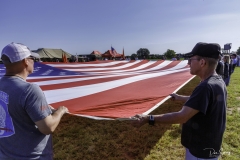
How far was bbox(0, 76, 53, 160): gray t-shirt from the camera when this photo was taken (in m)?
0.90

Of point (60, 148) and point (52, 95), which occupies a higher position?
point (52, 95)

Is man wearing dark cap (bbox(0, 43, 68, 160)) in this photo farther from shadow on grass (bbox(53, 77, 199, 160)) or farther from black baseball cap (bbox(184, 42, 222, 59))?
shadow on grass (bbox(53, 77, 199, 160))

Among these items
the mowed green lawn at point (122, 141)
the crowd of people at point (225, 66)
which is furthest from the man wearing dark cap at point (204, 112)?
the mowed green lawn at point (122, 141)

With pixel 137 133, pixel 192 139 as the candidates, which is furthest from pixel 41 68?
pixel 192 139

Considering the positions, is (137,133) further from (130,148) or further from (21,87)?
(21,87)

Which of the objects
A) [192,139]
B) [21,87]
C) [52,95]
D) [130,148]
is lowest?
[130,148]

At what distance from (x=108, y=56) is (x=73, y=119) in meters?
18.9

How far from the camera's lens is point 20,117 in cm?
94

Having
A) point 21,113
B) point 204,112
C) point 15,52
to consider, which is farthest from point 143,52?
point 21,113

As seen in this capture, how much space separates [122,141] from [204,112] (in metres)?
1.82

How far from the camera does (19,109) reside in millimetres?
912

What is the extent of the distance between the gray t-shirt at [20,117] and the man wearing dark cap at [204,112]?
26.2 inches

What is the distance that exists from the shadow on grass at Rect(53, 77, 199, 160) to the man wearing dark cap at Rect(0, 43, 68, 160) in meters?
1.32

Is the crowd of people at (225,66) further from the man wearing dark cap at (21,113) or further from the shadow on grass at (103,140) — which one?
the shadow on grass at (103,140)
